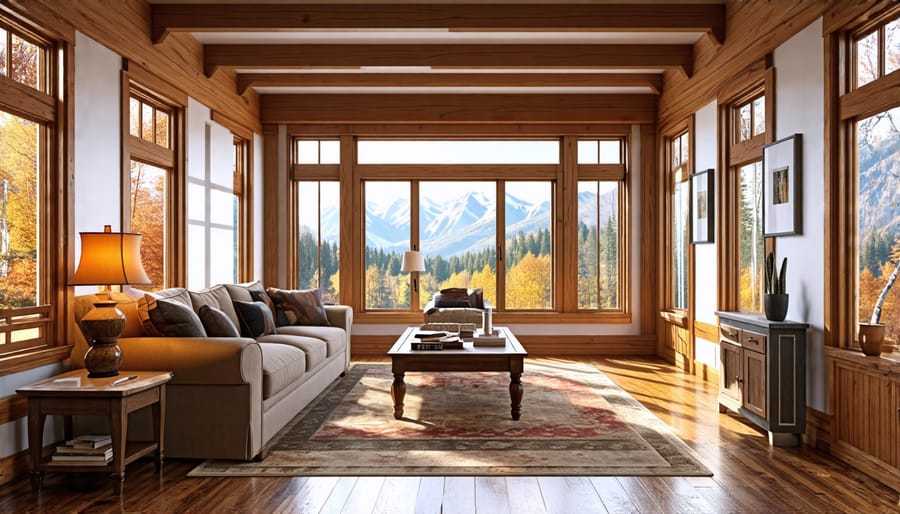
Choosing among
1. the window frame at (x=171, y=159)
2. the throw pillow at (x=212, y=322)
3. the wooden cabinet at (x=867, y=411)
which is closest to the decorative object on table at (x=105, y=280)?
the throw pillow at (x=212, y=322)

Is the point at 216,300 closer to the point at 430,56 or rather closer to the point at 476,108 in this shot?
the point at 430,56

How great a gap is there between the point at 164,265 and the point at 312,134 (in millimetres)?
3090

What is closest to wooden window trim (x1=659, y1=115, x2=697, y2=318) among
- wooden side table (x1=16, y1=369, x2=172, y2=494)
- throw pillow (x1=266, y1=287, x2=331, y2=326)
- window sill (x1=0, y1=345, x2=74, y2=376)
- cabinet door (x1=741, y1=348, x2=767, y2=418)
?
cabinet door (x1=741, y1=348, x2=767, y2=418)

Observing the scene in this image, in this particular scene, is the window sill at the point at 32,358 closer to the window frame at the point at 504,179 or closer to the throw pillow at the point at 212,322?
the throw pillow at the point at 212,322

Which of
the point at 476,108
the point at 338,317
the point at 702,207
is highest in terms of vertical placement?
the point at 476,108

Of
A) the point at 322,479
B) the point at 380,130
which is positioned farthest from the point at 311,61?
the point at 322,479

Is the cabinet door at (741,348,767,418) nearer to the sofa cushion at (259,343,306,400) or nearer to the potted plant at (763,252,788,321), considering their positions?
the potted plant at (763,252,788,321)

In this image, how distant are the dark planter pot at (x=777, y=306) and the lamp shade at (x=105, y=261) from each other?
4.08 metres

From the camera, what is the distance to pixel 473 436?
162 inches

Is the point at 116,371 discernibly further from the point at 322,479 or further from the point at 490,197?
the point at 490,197

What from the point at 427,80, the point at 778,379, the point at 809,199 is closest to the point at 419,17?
the point at 427,80

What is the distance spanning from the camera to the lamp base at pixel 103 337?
340 centimetres

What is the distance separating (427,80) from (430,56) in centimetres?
92

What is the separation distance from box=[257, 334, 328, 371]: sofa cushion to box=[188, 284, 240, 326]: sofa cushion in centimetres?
35
